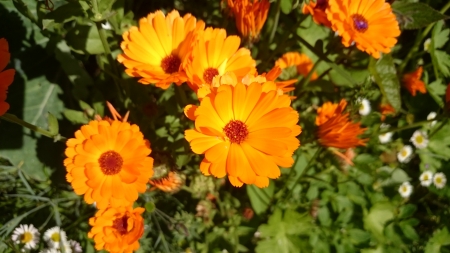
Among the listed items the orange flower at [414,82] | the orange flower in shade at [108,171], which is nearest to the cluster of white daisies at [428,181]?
the orange flower at [414,82]

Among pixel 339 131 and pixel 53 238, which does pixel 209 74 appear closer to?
pixel 339 131

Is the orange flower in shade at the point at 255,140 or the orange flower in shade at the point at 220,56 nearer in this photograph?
the orange flower in shade at the point at 255,140

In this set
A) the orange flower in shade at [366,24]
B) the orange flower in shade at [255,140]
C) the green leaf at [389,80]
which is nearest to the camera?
the orange flower in shade at [255,140]

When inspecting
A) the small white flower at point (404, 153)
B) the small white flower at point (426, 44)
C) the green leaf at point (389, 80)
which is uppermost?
the small white flower at point (426, 44)

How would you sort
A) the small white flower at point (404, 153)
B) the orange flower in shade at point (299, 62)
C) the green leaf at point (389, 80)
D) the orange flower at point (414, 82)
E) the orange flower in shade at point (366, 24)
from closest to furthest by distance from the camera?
1. the orange flower in shade at point (366, 24)
2. the green leaf at point (389, 80)
3. the orange flower in shade at point (299, 62)
4. the orange flower at point (414, 82)
5. the small white flower at point (404, 153)

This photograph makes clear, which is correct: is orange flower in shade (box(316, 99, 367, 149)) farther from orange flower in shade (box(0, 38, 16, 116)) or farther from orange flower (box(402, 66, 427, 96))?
orange flower in shade (box(0, 38, 16, 116))

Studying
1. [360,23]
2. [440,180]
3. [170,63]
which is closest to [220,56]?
[170,63]

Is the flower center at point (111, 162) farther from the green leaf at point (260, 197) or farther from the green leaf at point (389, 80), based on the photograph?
the green leaf at point (389, 80)

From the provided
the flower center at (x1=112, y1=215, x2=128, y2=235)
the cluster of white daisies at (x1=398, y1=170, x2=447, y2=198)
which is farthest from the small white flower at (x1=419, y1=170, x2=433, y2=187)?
the flower center at (x1=112, y1=215, x2=128, y2=235)
